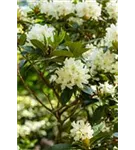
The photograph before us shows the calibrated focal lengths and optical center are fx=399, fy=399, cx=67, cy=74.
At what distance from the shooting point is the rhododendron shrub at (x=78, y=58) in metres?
1.27

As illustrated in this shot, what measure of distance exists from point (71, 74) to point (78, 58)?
0.08 metres

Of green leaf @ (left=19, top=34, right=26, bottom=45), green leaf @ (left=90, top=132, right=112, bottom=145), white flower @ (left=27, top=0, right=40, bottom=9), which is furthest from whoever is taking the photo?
white flower @ (left=27, top=0, right=40, bottom=9)

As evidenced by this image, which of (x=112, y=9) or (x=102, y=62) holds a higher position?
(x=112, y=9)

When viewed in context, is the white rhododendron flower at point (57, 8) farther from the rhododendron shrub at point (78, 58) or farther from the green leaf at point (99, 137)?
the green leaf at point (99, 137)

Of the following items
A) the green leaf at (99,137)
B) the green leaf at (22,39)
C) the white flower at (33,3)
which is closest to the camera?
the green leaf at (99,137)

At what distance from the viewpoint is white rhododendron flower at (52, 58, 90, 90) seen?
1.31m

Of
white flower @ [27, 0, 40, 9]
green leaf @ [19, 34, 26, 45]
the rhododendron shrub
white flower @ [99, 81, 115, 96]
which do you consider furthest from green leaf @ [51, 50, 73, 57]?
white flower @ [27, 0, 40, 9]

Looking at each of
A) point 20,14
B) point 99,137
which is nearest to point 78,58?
point 99,137

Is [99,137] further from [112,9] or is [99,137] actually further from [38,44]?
[112,9]

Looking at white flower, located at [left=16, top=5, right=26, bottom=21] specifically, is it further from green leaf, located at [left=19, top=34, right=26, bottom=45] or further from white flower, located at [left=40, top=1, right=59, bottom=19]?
green leaf, located at [left=19, top=34, right=26, bottom=45]

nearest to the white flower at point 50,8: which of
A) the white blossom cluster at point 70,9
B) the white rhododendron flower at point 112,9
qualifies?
the white blossom cluster at point 70,9

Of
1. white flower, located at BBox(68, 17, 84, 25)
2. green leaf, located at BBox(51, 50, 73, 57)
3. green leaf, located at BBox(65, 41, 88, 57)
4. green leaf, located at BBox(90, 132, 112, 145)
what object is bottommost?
green leaf, located at BBox(90, 132, 112, 145)

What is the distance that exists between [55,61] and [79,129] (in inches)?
9.7

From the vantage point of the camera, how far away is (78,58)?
136cm
